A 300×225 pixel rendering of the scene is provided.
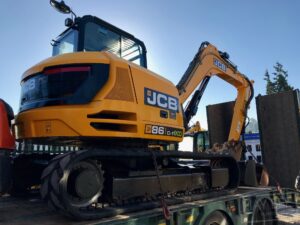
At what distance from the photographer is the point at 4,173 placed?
3.47 meters

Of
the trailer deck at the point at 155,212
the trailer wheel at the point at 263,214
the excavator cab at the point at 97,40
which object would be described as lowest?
the trailer wheel at the point at 263,214

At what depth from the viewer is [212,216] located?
16.0ft

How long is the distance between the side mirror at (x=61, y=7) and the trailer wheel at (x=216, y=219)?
3.78 meters

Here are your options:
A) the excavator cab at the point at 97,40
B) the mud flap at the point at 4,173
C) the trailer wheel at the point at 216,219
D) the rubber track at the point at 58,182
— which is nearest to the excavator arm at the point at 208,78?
the excavator cab at the point at 97,40

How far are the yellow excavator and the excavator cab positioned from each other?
0.05ft

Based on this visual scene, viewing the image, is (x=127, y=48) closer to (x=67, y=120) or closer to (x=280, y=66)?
(x=67, y=120)

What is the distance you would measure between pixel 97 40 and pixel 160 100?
1433mm

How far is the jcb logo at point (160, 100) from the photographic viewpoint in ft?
14.5

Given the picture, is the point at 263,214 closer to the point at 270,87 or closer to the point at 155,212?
the point at 155,212

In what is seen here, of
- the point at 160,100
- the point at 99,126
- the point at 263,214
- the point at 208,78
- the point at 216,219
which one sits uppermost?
the point at 208,78

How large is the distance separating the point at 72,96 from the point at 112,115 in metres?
0.56

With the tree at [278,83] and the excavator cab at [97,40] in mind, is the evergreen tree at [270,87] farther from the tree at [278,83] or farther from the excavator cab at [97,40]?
the excavator cab at [97,40]

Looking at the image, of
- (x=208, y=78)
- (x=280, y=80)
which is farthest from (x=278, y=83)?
(x=208, y=78)

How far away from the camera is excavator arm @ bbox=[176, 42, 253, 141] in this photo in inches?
286
